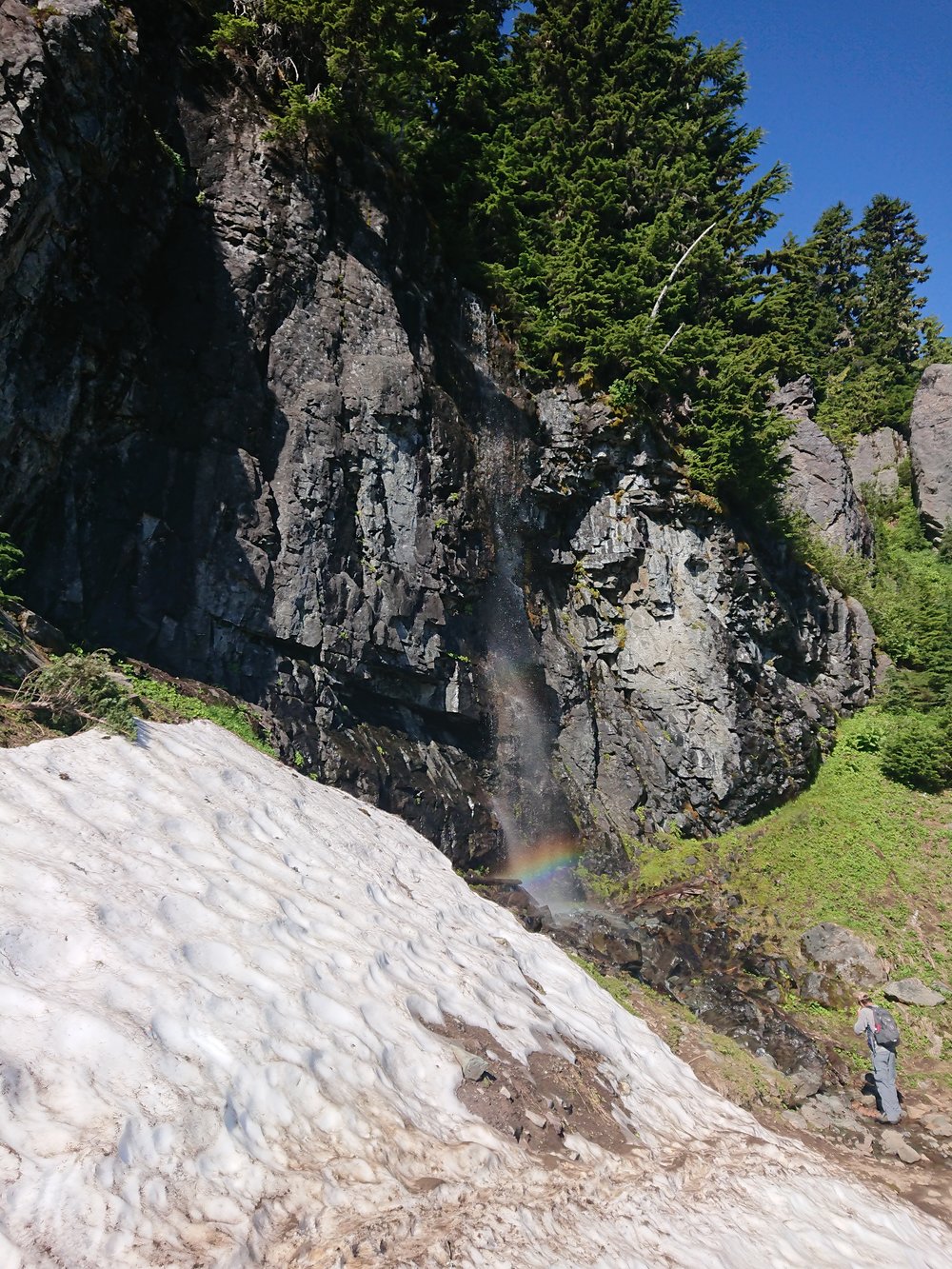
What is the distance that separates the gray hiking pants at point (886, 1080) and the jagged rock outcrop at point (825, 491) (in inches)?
850

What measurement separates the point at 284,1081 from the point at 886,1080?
30.8 feet

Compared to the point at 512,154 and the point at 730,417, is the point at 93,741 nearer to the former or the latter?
the point at 730,417

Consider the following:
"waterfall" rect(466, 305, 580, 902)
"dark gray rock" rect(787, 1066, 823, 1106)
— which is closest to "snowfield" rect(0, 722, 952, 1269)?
"dark gray rock" rect(787, 1066, 823, 1106)

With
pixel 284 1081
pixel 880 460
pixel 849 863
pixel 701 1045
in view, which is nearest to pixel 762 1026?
pixel 701 1045

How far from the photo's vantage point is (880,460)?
3394 centimetres

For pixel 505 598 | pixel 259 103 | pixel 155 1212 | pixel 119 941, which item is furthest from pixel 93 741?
pixel 259 103

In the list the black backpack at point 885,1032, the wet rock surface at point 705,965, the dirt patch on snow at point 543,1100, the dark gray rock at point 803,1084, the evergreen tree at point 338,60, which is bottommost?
the dark gray rock at point 803,1084

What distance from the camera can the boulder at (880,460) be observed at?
3322cm

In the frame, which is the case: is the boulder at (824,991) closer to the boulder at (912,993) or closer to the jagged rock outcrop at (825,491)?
the boulder at (912,993)

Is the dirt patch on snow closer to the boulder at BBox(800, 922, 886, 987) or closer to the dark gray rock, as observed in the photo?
the dark gray rock

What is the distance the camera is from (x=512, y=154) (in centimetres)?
2088

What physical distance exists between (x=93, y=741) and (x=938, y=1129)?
12.0 meters

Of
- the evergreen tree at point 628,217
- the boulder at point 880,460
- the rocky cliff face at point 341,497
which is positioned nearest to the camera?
the rocky cliff face at point 341,497

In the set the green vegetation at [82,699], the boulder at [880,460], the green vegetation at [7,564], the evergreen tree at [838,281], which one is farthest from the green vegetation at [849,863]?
the evergreen tree at [838,281]
